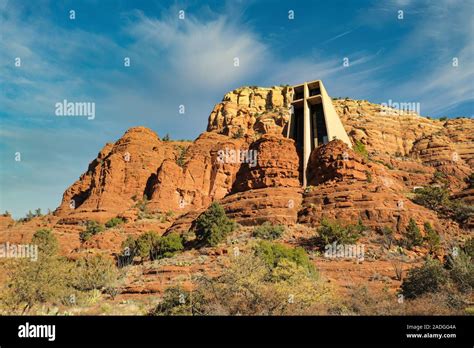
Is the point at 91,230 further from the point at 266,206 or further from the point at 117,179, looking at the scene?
the point at 266,206

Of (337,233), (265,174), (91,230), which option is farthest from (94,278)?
(91,230)

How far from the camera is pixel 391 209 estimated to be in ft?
133

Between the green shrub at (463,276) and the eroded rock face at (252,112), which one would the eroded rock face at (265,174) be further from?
the green shrub at (463,276)

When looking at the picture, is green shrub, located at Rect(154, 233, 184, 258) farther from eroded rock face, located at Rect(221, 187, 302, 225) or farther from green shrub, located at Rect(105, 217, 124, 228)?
green shrub, located at Rect(105, 217, 124, 228)

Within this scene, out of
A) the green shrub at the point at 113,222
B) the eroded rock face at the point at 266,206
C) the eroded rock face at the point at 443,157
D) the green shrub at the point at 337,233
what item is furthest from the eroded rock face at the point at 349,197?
the eroded rock face at the point at 443,157

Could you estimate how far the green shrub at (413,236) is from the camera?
36750 mm

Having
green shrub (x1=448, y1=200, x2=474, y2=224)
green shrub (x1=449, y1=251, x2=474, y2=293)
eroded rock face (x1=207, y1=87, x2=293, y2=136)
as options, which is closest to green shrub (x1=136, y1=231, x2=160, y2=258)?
green shrub (x1=449, y1=251, x2=474, y2=293)

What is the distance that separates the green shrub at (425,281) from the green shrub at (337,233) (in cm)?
964

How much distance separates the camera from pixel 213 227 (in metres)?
40.8

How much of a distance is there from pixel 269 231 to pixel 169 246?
35.6 feet
